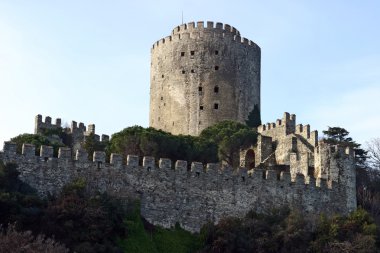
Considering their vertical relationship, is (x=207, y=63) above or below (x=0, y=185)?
above

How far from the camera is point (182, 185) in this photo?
1459 inches

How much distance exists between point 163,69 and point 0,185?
23304mm

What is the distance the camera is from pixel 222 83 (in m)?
53.6

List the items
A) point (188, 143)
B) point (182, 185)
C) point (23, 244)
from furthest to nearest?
1. point (188, 143)
2. point (182, 185)
3. point (23, 244)

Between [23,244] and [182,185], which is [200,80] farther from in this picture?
[23,244]

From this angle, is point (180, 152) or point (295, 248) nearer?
point (295, 248)

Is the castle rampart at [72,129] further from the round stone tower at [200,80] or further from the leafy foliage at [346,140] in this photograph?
the leafy foliage at [346,140]

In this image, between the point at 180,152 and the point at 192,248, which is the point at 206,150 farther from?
the point at 192,248

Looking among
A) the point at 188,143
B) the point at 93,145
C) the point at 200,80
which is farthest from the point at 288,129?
the point at 93,145

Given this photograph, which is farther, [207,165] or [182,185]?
[207,165]

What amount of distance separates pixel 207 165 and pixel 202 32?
18.0 metres

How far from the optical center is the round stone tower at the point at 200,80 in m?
53.3

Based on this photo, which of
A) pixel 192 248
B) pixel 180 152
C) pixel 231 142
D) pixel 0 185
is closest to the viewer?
pixel 0 185

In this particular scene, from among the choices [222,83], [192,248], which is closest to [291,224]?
[192,248]
